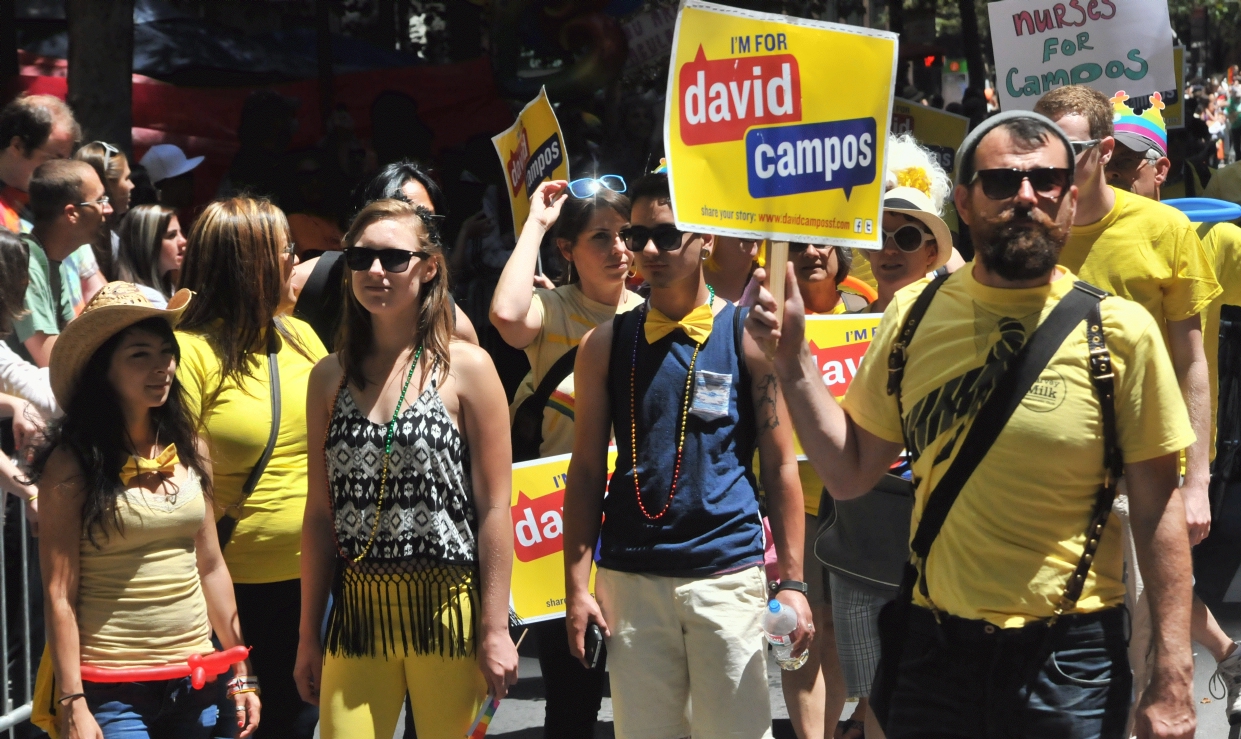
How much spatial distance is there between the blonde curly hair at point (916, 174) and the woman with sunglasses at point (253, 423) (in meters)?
2.31

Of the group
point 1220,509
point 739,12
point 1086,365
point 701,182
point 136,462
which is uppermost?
point 739,12

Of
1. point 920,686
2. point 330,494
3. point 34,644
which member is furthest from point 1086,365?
point 34,644

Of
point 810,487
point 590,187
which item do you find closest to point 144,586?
point 590,187

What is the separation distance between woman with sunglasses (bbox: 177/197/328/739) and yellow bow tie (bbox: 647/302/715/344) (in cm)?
113

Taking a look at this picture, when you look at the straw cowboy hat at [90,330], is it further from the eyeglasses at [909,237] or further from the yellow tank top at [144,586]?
the eyeglasses at [909,237]

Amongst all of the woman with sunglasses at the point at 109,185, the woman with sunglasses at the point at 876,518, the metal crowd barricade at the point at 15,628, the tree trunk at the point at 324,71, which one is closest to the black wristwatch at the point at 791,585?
the woman with sunglasses at the point at 876,518

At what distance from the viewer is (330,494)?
3736 mm

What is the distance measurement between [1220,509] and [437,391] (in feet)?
21.4

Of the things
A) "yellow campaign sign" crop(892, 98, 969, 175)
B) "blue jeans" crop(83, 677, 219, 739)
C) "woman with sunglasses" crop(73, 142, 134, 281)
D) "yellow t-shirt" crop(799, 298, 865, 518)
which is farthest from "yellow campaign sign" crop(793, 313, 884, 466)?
"yellow campaign sign" crop(892, 98, 969, 175)

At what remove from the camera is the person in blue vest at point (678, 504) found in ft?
12.6

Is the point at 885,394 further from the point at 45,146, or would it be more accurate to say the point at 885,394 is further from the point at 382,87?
the point at 382,87

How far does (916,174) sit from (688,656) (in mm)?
2300

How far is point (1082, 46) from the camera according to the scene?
661cm

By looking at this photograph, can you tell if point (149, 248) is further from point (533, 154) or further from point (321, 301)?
point (533, 154)
